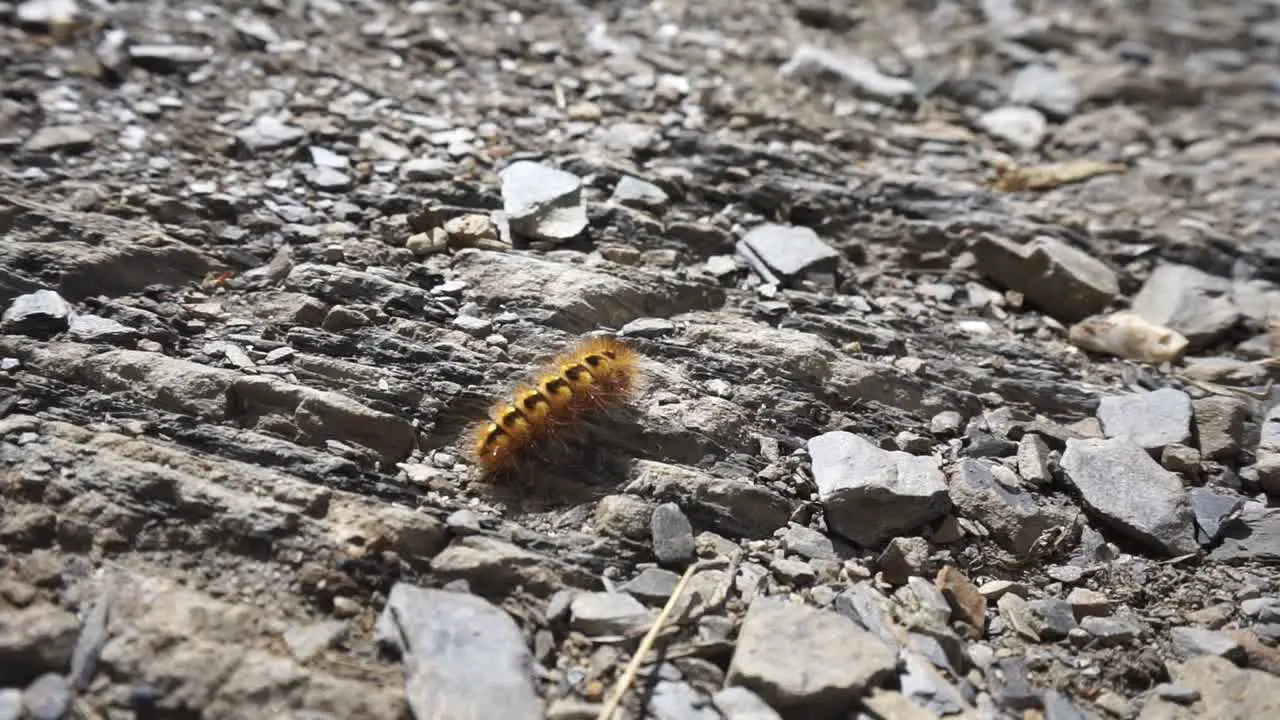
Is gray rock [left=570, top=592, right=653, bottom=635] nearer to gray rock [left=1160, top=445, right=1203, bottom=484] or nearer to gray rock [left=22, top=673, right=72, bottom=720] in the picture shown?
gray rock [left=22, top=673, right=72, bottom=720]

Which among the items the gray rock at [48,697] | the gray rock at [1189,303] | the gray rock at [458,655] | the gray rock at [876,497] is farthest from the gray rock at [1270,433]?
the gray rock at [48,697]

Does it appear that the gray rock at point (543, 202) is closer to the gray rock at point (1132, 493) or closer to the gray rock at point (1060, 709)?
the gray rock at point (1132, 493)

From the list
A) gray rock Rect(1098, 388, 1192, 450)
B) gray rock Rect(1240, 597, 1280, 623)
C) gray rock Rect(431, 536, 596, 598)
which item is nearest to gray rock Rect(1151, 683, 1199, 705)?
gray rock Rect(1240, 597, 1280, 623)

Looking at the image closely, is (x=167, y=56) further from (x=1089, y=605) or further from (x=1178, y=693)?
(x=1178, y=693)

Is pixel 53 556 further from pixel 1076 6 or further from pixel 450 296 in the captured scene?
pixel 1076 6

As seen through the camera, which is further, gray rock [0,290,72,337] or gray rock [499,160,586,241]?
gray rock [499,160,586,241]

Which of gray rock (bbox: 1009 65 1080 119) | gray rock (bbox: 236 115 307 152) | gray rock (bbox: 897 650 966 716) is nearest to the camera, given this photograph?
gray rock (bbox: 897 650 966 716)

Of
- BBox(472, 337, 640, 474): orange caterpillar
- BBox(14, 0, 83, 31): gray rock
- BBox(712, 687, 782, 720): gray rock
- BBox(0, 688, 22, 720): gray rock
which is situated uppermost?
BBox(14, 0, 83, 31): gray rock

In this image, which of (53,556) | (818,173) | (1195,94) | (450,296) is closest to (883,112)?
(818,173)
